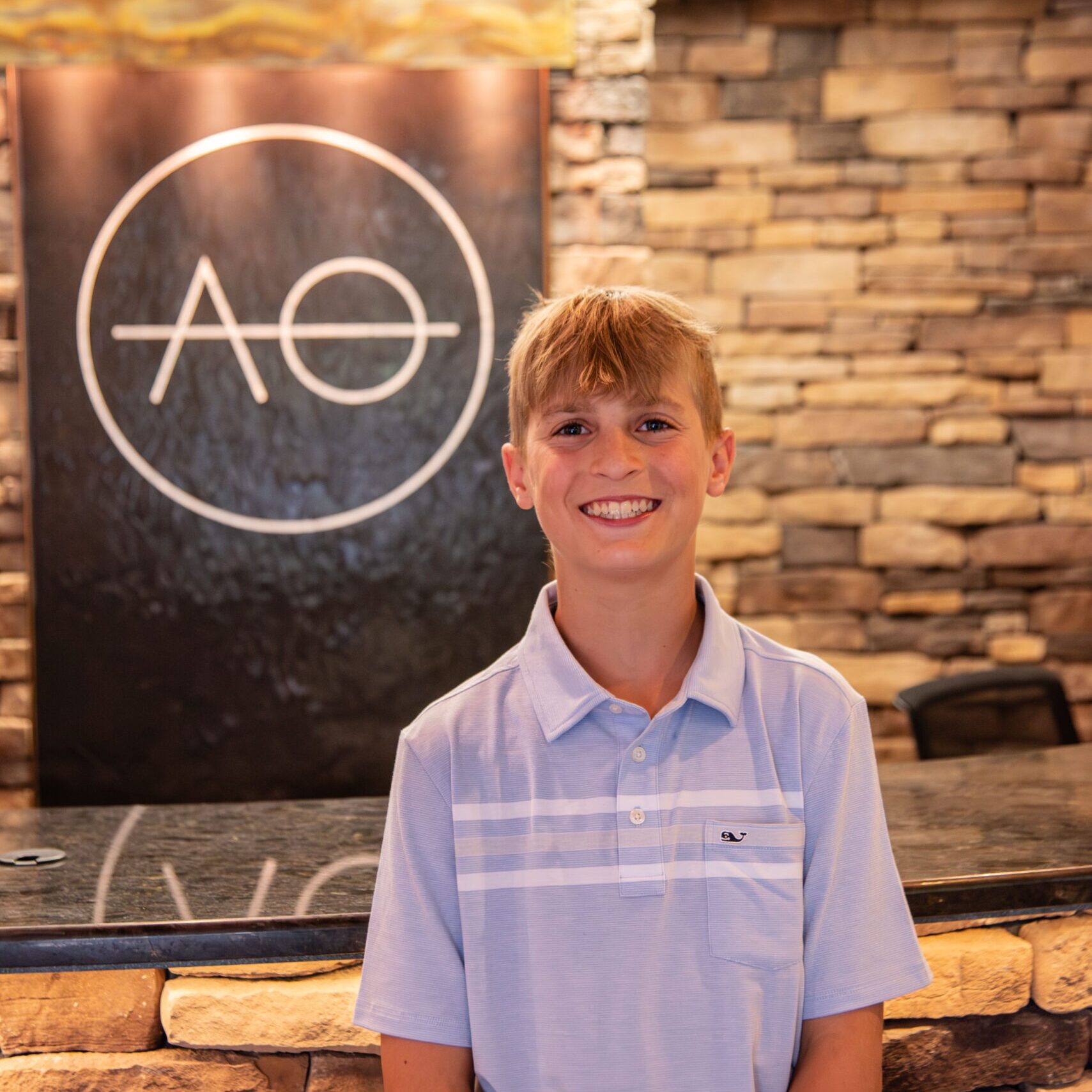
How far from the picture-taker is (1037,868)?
136 cm

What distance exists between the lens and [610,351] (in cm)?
113

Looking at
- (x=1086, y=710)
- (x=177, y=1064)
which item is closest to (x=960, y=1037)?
(x=177, y=1064)

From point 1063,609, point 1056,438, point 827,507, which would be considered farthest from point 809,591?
point 1056,438

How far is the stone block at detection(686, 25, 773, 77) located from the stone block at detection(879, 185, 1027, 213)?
61cm

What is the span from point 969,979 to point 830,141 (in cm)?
326

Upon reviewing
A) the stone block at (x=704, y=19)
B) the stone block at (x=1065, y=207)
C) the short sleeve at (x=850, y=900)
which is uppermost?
the stone block at (x=704, y=19)

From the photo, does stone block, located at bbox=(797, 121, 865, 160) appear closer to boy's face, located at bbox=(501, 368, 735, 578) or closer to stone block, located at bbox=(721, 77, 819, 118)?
stone block, located at bbox=(721, 77, 819, 118)

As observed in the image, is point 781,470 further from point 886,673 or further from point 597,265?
point 597,265

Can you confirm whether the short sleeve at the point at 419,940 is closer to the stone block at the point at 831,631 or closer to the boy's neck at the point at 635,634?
the boy's neck at the point at 635,634

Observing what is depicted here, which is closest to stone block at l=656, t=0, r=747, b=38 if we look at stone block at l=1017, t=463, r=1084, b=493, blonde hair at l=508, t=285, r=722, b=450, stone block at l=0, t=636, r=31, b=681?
stone block at l=1017, t=463, r=1084, b=493

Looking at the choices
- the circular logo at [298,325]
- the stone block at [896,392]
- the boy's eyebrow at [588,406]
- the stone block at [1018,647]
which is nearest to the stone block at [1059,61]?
the stone block at [896,392]

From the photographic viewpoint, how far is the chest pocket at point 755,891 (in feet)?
3.40

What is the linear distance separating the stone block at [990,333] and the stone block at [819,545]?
0.70 meters

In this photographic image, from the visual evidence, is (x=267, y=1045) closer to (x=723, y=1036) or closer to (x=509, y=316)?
(x=723, y=1036)
